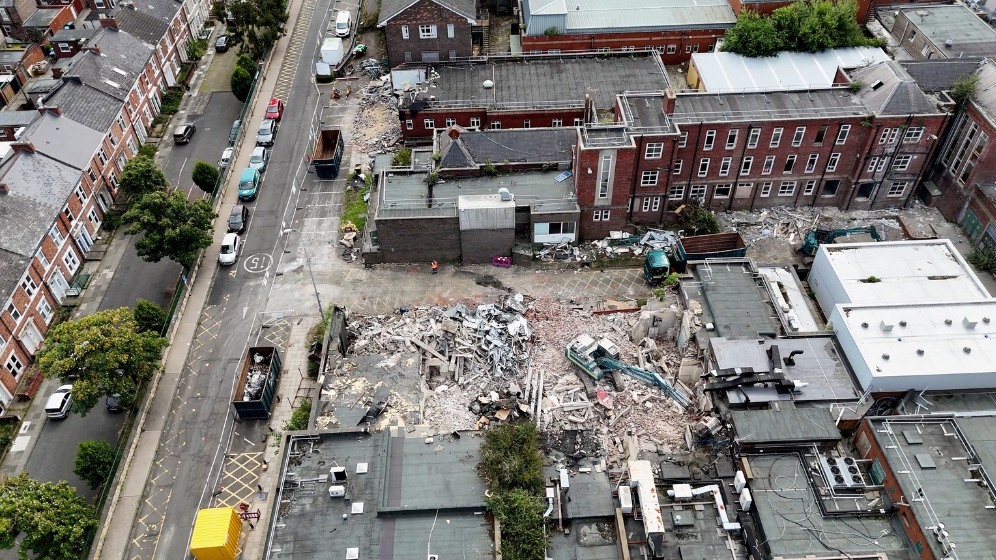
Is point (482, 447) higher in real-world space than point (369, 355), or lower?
lower

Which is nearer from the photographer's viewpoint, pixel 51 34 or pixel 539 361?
pixel 539 361

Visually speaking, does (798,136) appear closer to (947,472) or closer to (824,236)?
(824,236)

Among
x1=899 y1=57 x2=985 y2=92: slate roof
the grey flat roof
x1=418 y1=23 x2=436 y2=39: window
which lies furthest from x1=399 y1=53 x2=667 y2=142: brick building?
x1=899 y1=57 x2=985 y2=92: slate roof

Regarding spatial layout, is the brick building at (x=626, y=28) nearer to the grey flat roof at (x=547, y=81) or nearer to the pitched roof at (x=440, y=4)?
the grey flat roof at (x=547, y=81)

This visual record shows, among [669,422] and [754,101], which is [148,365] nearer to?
[669,422]

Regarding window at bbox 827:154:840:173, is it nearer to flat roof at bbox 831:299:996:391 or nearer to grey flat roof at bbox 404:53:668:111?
flat roof at bbox 831:299:996:391

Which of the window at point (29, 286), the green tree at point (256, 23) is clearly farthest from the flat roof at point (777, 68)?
the window at point (29, 286)

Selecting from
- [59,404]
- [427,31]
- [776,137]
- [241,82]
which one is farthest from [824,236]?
[241,82]

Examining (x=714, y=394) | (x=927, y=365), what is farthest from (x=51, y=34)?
(x=927, y=365)
